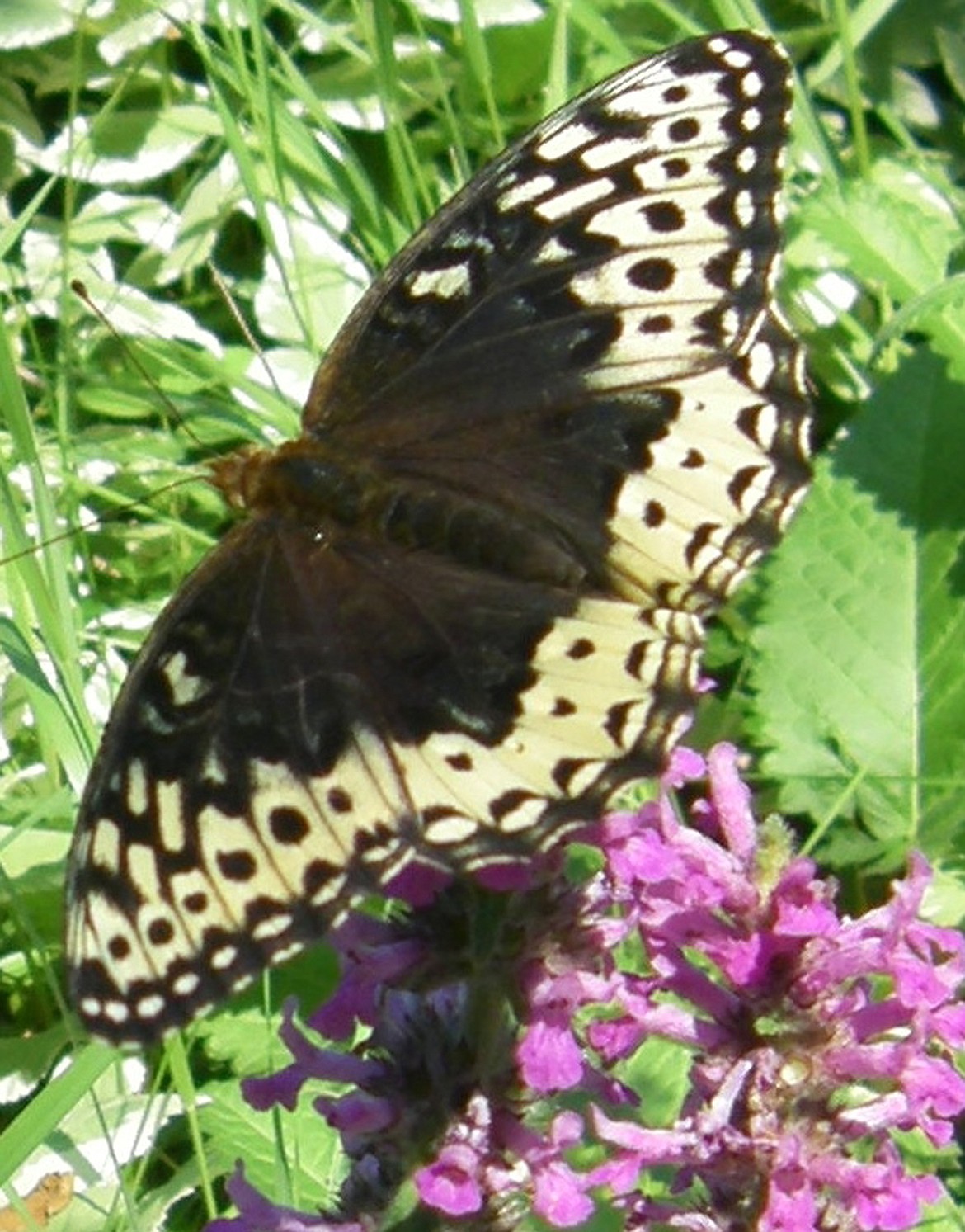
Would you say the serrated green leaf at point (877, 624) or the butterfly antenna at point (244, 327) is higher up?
the butterfly antenna at point (244, 327)

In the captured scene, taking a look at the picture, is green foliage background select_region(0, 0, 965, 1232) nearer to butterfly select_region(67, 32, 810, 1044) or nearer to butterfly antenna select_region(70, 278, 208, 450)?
butterfly antenna select_region(70, 278, 208, 450)

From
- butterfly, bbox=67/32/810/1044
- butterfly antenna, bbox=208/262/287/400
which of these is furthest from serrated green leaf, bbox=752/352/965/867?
butterfly, bbox=67/32/810/1044

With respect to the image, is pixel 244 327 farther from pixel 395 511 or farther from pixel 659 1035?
pixel 659 1035

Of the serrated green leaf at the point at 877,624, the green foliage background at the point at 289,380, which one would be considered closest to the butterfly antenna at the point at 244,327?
the green foliage background at the point at 289,380

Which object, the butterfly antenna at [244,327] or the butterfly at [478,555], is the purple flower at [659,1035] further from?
the butterfly antenna at [244,327]

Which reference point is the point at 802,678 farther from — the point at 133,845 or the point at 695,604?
the point at 133,845

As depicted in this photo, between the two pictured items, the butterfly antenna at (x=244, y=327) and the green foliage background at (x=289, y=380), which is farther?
the green foliage background at (x=289, y=380)

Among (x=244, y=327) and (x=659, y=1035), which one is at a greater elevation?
(x=244, y=327)

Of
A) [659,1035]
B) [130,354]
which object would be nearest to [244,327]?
[130,354]
